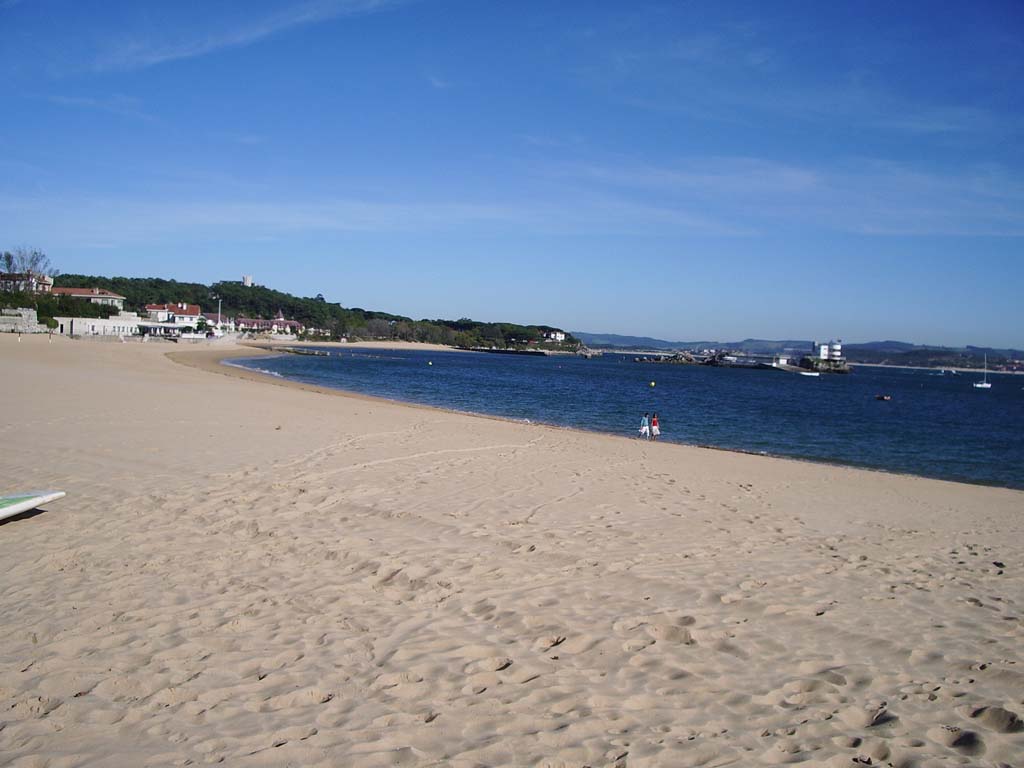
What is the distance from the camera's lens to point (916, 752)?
3.64 metres

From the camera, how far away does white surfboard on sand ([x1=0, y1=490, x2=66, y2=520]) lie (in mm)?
6951

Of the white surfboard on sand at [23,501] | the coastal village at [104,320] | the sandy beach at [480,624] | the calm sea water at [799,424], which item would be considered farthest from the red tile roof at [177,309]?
the white surfboard on sand at [23,501]

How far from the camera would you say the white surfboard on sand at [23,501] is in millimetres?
6951

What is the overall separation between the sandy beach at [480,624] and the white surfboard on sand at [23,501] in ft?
0.52

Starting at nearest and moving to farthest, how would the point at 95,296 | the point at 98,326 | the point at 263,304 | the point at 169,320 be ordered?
the point at 98,326 < the point at 95,296 < the point at 169,320 < the point at 263,304

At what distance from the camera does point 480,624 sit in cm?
511

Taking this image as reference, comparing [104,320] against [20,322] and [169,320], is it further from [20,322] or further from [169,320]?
[169,320]

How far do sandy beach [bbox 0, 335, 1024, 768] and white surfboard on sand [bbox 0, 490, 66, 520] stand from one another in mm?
159

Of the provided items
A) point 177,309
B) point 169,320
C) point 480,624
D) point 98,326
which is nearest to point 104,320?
point 98,326

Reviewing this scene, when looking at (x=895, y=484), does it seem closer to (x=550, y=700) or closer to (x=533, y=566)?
(x=533, y=566)

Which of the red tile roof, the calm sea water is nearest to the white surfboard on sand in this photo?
the calm sea water

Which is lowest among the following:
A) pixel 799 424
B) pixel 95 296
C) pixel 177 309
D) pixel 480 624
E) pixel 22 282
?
pixel 799 424

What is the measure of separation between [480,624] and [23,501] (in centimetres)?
521

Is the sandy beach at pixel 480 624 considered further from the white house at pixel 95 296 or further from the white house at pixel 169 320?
the white house at pixel 95 296
